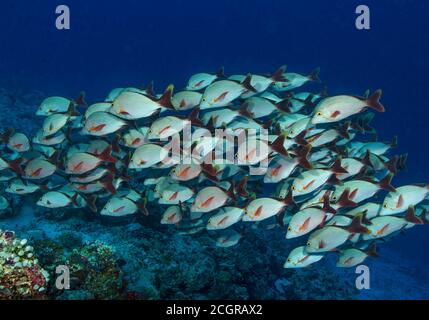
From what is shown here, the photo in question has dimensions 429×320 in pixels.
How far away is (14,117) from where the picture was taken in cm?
1500

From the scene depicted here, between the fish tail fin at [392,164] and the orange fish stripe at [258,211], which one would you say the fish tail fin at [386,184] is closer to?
the fish tail fin at [392,164]

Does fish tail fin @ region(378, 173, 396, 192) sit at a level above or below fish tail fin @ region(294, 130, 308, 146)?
below

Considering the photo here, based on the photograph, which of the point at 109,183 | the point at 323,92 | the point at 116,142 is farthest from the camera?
the point at 323,92

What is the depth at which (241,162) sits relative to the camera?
5.27m

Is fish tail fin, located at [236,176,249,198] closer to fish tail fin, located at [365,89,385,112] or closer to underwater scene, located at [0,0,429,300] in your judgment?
underwater scene, located at [0,0,429,300]

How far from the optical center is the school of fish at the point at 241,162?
5.51 metres

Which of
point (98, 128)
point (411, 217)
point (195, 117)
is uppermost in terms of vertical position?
point (195, 117)

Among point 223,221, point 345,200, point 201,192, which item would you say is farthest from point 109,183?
point 345,200

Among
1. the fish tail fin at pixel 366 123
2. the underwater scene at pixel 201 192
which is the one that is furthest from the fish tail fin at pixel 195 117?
the fish tail fin at pixel 366 123

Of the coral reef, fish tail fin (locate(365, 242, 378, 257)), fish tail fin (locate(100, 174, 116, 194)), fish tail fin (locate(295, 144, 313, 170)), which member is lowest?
Result: fish tail fin (locate(365, 242, 378, 257))

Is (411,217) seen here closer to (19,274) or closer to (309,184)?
(309,184)

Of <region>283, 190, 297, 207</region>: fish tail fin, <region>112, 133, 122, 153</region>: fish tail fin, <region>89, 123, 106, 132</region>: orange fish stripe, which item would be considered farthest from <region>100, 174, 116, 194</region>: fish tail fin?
<region>283, 190, 297, 207</region>: fish tail fin

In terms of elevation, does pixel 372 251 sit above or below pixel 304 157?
below

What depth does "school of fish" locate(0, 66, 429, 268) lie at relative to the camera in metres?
5.51
